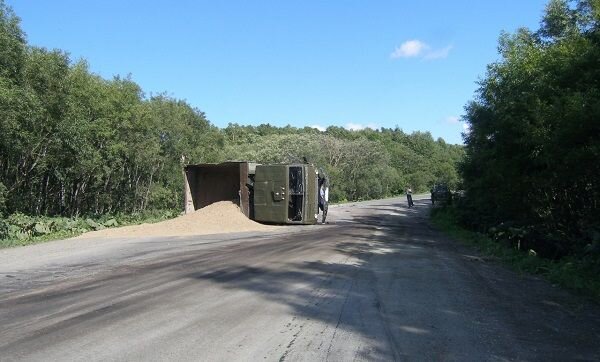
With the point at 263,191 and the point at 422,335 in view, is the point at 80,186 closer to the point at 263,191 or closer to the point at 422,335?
the point at 263,191

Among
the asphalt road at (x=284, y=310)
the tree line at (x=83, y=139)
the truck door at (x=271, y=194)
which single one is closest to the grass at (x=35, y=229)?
the tree line at (x=83, y=139)

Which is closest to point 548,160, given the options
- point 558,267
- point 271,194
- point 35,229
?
point 558,267

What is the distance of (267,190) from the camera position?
2102 cm

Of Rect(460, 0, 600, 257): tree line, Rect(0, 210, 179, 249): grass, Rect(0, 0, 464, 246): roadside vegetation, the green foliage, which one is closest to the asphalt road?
Rect(460, 0, 600, 257): tree line

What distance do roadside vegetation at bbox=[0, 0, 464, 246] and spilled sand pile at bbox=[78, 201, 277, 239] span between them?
79.1 inches

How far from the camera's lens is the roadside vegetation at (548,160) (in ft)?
36.4

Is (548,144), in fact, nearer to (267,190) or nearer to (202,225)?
(267,190)

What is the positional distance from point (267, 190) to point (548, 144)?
11.3m

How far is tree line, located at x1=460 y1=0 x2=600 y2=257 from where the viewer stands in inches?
453

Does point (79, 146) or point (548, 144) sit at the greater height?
point (79, 146)

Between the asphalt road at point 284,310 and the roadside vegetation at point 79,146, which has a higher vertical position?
the roadside vegetation at point 79,146

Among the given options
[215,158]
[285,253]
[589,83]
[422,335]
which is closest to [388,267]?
[285,253]

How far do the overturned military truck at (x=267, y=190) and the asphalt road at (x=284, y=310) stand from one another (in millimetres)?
8595

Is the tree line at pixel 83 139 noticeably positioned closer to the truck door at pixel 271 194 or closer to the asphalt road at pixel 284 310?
the truck door at pixel 271 194
